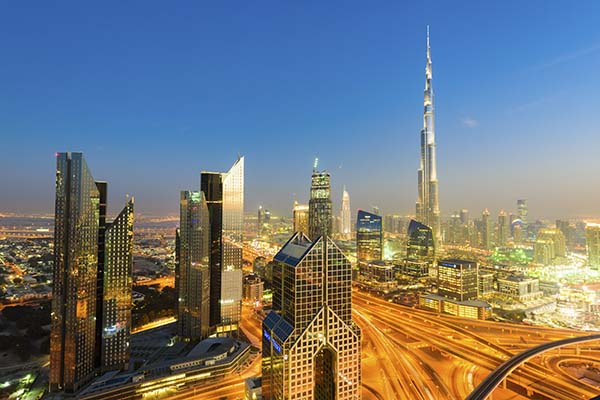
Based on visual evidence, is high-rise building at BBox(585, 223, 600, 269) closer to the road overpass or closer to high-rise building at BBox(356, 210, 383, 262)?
high-rise building at BBox(356, 210, 383, 262)

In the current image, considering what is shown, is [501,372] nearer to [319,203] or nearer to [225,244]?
[225,244]

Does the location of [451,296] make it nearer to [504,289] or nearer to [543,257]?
[504,289]

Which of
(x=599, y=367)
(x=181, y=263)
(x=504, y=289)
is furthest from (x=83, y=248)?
(x=504, y=289)

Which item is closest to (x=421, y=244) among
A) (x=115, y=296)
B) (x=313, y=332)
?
(x=313, y=332)

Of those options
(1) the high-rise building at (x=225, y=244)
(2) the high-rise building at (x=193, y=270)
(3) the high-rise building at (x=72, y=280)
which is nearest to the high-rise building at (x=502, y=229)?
(1) the high-rise building at (x=225, y=244)

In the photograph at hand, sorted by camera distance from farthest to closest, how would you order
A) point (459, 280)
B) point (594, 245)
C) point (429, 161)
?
point (429, 161) → point (594, 245) → point (459, 280)
